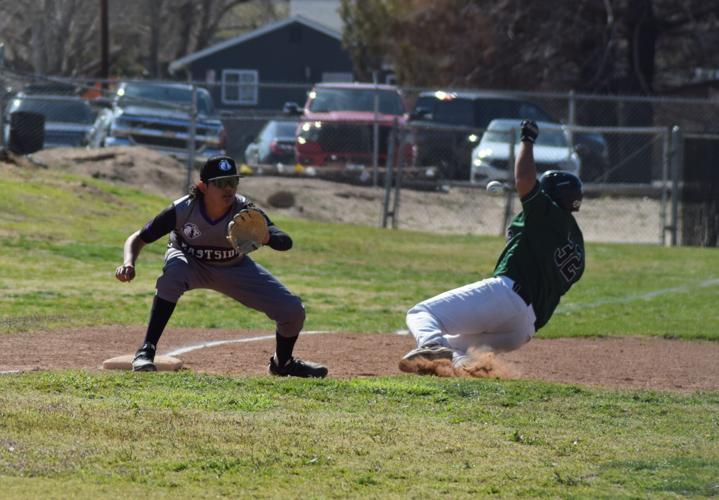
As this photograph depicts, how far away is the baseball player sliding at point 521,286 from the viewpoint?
8.25 m

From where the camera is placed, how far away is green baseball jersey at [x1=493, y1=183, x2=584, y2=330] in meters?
8.37

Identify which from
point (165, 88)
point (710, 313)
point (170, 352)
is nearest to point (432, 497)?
point (170, 352)

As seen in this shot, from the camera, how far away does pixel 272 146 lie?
25.8 metres

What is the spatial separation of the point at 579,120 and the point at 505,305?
28.1m

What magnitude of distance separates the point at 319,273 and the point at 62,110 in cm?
1318

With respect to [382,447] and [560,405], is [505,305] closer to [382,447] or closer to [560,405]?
[560,405]

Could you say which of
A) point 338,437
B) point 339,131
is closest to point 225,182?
point 338,437

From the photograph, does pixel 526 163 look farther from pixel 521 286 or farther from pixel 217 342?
pixel 217 342

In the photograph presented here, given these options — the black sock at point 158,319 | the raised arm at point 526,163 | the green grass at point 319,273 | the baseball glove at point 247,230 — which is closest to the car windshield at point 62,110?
the green grass at point 319,273

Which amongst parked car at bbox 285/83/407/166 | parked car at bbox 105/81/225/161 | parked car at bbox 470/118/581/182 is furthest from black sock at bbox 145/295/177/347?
parked car at bbox 105/81/225/161

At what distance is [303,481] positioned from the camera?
5.18m

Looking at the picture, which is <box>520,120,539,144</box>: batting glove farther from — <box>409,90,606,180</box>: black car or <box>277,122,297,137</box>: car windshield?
<box>277,122,297,137</box>: car windshield

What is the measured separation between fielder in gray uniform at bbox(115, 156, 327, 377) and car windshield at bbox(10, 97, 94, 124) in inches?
781

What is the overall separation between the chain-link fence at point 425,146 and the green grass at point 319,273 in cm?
163
